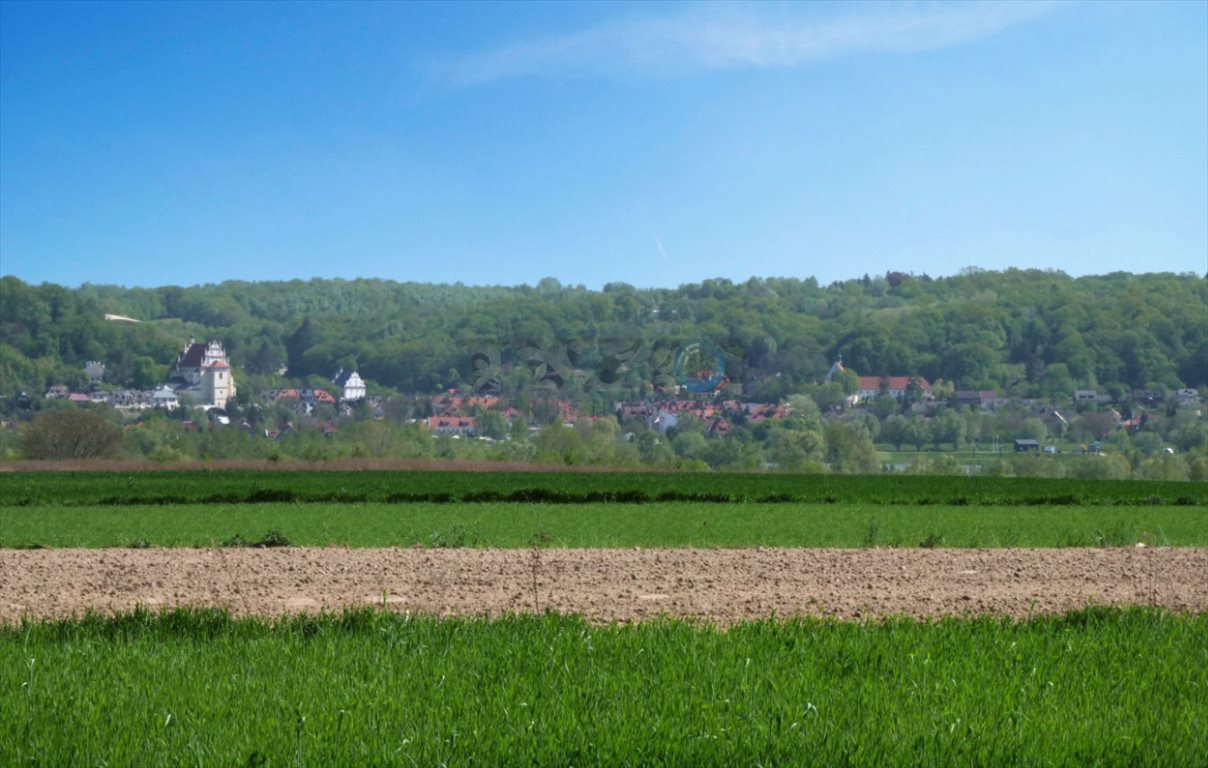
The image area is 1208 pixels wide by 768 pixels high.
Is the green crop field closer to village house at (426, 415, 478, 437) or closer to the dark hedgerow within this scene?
the dark hedgerow

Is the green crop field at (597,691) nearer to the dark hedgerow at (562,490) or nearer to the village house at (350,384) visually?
the dark hedgerow at (562,490)

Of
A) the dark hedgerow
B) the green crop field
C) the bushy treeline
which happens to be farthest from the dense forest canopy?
the green crop field

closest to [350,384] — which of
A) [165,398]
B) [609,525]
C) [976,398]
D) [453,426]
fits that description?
[165,398]

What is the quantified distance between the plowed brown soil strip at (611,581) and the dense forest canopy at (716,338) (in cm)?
11075

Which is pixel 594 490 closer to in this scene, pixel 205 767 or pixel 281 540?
pixel 281 540

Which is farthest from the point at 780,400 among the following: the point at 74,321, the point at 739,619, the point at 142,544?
the point at 739,619

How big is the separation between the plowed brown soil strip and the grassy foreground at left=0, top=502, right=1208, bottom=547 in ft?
11.8

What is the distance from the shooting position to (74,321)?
139 meters

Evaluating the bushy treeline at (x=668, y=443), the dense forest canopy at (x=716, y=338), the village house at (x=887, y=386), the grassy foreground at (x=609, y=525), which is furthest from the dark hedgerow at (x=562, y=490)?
the village house at (x=887, y=386)

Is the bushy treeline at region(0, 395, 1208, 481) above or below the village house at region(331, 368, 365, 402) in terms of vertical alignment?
below

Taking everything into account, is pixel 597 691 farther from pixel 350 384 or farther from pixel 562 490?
pixel 350 384

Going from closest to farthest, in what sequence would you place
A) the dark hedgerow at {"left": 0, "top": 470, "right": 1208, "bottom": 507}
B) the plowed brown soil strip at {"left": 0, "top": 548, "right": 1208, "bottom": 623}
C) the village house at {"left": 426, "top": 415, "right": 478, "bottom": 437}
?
the plowed brown soil strip at {"left": 0, "top": 548, "right": 1208, "bottom": 623} → the dark hedgerow at {"left": 0, "top": 470, "right": 1208, "bottom": 507} → the village house at {"left": 426, "top": 415, "right": 478, "bottom": 437}

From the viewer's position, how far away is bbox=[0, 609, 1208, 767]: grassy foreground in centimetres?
715

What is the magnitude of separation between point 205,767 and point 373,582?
8612 mm
